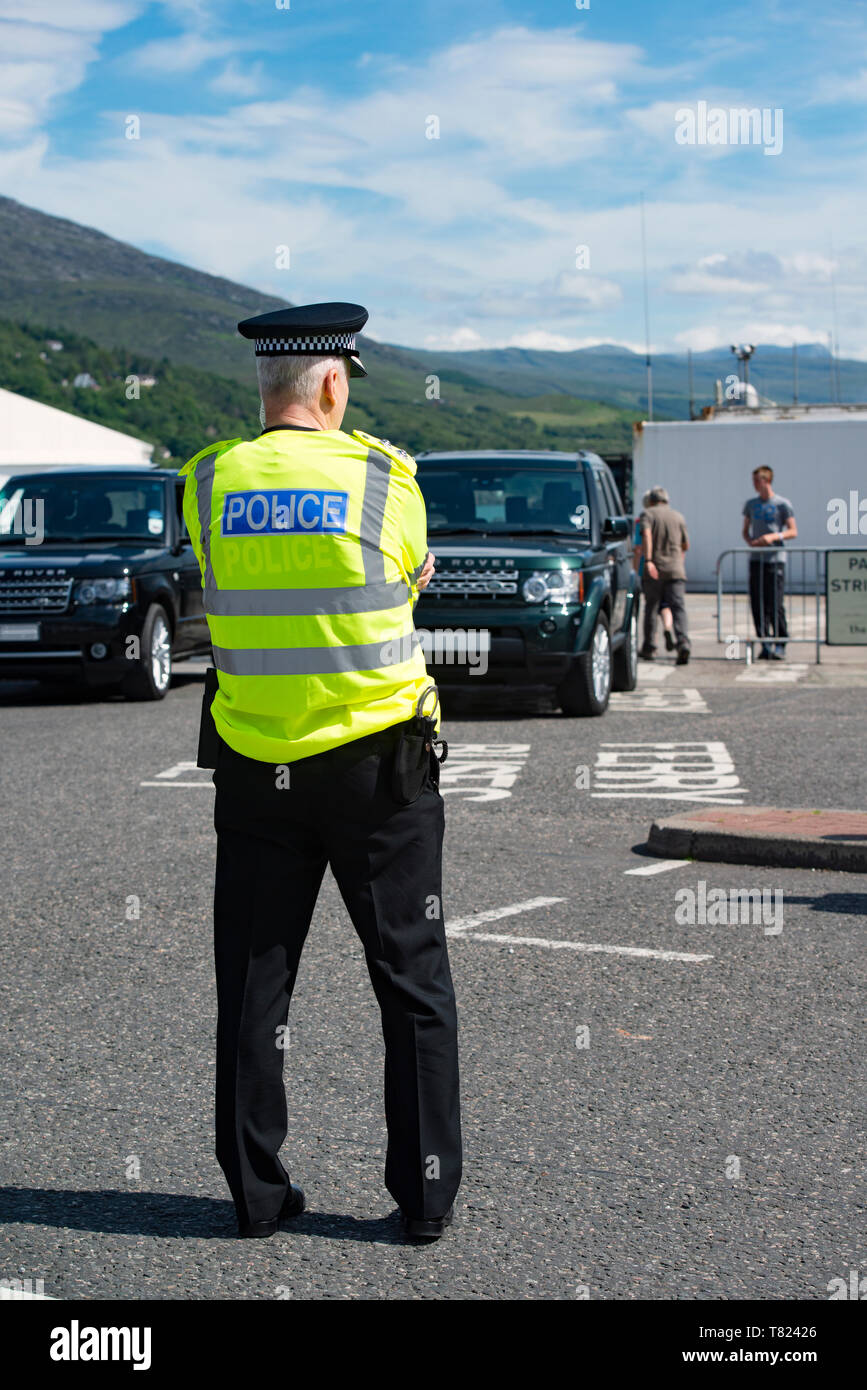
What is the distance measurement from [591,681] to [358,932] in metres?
9.52

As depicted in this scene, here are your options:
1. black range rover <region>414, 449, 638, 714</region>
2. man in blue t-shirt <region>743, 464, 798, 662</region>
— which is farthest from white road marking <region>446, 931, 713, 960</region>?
man in blue t-shirt <region>743, 464, 798, 662</region>

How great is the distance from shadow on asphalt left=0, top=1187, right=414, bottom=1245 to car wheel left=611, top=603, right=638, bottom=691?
36.6 ft

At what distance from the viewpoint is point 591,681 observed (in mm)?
12945

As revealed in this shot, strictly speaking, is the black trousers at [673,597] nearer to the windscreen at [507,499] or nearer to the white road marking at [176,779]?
the windscreen at [507,499]

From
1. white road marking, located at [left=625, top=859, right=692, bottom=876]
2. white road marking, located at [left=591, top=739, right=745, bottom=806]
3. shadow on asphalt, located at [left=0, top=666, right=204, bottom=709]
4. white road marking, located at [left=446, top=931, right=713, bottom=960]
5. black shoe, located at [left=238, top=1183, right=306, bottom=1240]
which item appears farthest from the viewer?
shadow on asphalt, located at [left=0, top=666, right=204, bottom=709]

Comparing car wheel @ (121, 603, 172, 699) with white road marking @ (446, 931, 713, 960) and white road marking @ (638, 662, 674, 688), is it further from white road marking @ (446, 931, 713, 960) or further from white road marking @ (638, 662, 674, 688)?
white road marking @ (446, 931, 713, 960)

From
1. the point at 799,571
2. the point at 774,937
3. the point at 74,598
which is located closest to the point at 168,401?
the point at 799,571

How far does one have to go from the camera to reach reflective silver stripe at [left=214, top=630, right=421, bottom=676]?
3.42 meters

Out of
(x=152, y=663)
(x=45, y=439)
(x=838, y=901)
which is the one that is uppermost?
(x=45, y=439)

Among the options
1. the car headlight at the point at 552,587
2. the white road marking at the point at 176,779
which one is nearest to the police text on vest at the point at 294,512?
the white road marking at the point at 176,779

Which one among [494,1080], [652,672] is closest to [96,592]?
[652,672]

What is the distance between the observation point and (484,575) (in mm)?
12844

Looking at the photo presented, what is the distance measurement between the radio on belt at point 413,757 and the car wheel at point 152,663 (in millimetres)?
10680

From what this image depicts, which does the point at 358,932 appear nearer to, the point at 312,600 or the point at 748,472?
the point at 312,600
